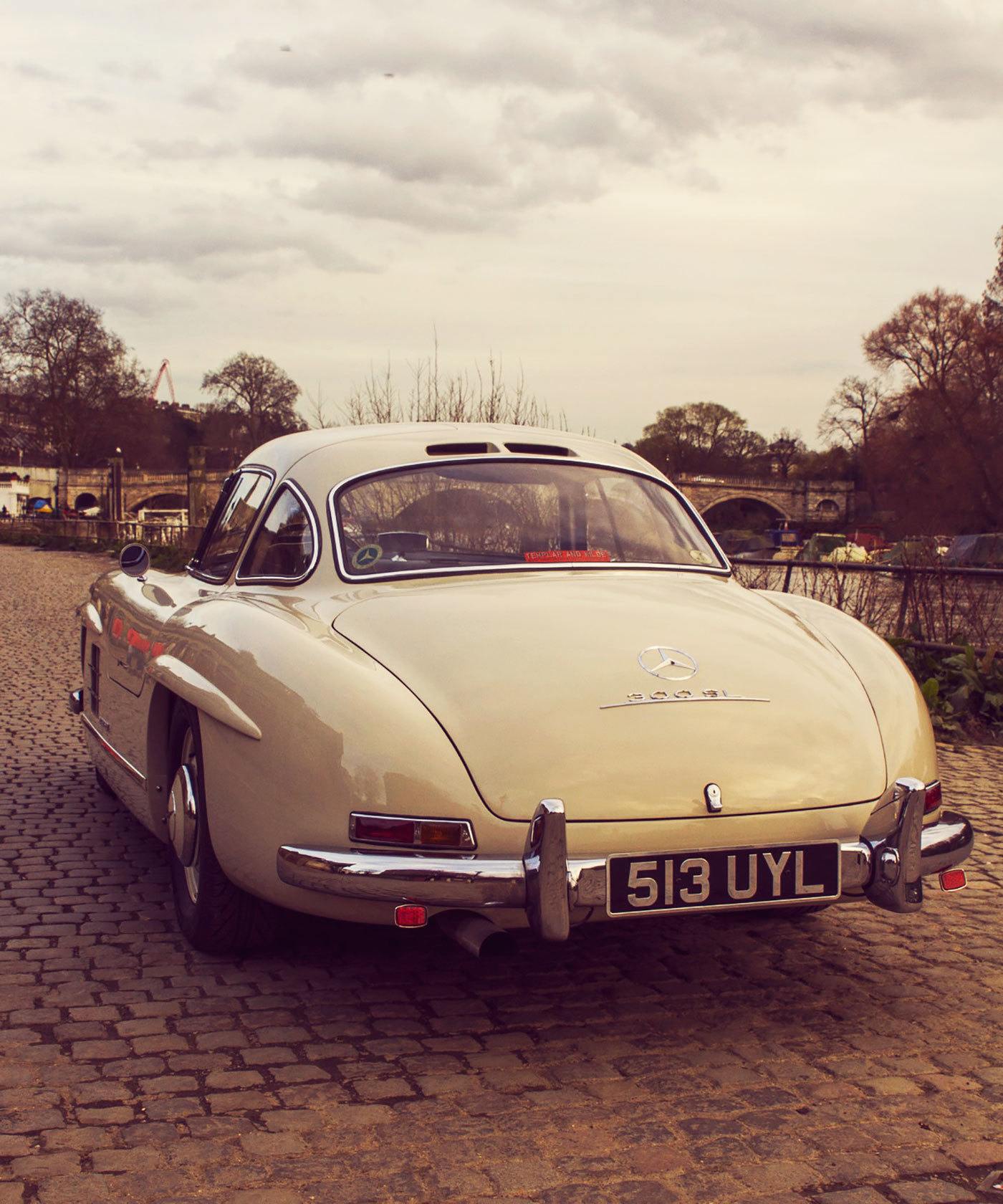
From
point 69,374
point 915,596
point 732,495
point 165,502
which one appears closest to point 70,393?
point 69,374

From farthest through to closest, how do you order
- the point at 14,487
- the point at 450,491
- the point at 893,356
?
1. the point at 14,487
2. the point at 893,356
3. the point at 450,491

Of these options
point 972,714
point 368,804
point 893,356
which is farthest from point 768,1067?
point 893,356

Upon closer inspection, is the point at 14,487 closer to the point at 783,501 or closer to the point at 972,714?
the point at 783,501

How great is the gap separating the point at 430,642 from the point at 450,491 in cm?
96

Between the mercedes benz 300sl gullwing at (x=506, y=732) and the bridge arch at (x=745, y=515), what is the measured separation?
88396mm

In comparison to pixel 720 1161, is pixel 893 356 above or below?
above

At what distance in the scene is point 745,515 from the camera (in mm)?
103312

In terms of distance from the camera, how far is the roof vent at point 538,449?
4781 mm

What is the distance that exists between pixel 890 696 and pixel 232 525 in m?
2.47

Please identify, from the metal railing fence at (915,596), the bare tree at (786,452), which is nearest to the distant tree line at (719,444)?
the bare tree at (786,452)

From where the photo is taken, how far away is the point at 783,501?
304 feet

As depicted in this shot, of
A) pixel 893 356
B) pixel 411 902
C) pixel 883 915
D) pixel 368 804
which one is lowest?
pixel 883 915

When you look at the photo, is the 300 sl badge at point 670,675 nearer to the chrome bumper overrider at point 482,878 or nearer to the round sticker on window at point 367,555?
the chrome bumper overrider at point 482,878

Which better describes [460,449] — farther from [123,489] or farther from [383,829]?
[123,489]
